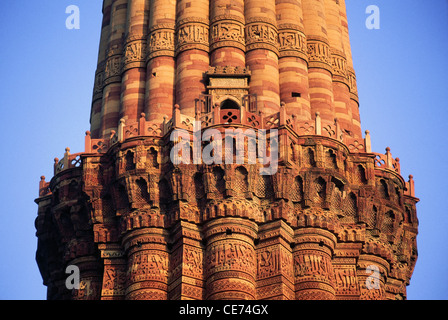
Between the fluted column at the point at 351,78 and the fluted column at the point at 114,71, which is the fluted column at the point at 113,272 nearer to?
the fluted column at the point at 114,71

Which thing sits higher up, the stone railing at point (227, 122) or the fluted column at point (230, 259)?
the stone railing at point (227, 122)

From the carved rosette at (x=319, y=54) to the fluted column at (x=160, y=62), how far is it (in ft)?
11.8

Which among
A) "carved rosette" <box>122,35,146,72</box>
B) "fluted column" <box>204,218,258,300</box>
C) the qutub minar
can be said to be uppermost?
"carved rosette" <box>122,35,146,72</box>

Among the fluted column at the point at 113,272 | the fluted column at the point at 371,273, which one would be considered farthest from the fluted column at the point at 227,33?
the fluted column at the point at 371,273

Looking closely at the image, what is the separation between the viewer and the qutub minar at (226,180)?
3538cm

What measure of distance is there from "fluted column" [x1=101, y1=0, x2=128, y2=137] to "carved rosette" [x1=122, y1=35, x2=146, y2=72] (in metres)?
0.43

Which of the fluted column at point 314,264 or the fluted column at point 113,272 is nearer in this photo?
the fluted column at point 314,264

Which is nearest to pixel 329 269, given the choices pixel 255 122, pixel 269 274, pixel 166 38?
pixel 269 274

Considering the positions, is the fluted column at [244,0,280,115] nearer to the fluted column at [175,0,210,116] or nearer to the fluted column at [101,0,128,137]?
the fluted column at [175,0,210,116]

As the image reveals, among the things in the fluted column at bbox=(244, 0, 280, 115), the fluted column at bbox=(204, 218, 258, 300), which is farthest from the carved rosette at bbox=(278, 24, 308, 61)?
the fluted column at bbox=(204, 218, 258, 300)

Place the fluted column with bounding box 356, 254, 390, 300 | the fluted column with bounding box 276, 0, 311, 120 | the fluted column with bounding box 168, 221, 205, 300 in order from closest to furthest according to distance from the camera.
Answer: the fluted column with bounding box 168, 221, 205, 300 → the fluted column with bounding box 356, 254, 390, 300 → the fluted column with bounding box 276, 0, 311, 120

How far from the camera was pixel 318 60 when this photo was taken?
1555 inches

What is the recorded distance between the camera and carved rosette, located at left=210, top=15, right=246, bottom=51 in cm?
3872

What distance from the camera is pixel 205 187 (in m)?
35.8
